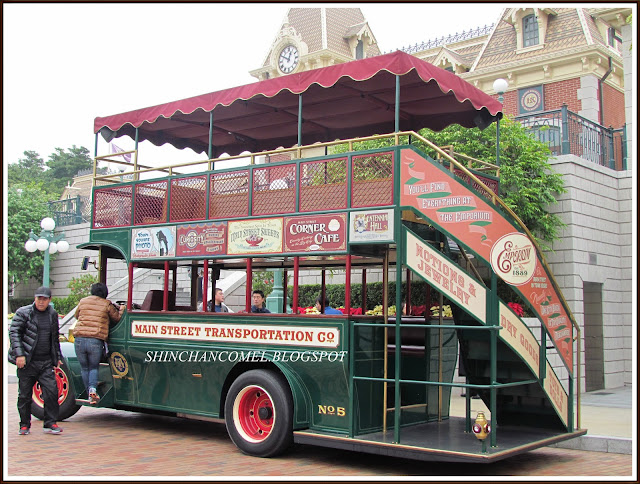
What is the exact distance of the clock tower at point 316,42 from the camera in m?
33.2

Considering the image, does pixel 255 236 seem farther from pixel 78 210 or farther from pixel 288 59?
pixel 288 59

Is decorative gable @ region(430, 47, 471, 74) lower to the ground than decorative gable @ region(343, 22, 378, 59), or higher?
lower

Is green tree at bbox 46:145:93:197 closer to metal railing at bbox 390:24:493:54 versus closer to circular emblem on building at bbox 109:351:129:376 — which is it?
metal railing at bbox 390:24:493:54

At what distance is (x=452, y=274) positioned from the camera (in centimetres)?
763

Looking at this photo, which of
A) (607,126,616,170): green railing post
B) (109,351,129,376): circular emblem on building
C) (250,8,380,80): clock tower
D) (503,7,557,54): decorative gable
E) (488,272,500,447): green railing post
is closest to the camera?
(488,272,500,447): green railing post

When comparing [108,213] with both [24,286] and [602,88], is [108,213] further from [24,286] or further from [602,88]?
[24,286]

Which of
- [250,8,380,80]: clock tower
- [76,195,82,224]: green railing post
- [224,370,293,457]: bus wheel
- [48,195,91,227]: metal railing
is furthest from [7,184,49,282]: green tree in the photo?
[224,370,293,457]: bus wheel

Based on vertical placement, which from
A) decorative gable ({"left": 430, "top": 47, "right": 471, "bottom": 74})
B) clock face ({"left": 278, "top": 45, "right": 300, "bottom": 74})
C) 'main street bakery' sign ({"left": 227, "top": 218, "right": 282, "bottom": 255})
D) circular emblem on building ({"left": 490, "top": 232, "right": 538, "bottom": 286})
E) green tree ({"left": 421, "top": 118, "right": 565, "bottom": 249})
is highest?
clock face ({"left": 278, "top": 45, "right": 300, "bottom": 74})

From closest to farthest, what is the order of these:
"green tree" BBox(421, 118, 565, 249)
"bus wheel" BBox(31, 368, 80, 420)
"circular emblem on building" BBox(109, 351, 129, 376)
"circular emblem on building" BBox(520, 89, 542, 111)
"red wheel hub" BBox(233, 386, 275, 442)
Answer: "red wheel hub" BBox(233, 386, 275, 442), "circular emblem on building" BBox(109, 351, 129, 376), "bus wheel" BBox(31, 368, 80, 420), "green tree" BBox(421, 118, 565, 249), "circular emblem on building" BBox(520, 89, 542, 111)

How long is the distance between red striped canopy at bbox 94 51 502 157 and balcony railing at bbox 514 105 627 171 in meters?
5.71

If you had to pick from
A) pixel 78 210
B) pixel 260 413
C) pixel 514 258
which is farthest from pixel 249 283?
pixel 78 210

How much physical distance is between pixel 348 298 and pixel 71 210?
26975 millimetres

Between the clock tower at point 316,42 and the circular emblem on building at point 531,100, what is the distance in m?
9.48

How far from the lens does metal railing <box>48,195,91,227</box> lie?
31.6m
